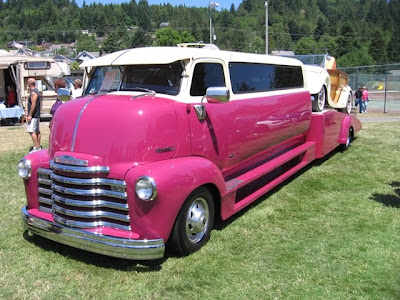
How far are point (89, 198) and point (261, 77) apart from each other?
326 centimetres

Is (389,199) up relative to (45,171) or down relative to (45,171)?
down

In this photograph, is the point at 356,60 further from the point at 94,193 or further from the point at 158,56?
the point at 94,193

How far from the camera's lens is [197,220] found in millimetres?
4316

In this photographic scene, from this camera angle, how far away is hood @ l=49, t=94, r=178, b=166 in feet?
12.9

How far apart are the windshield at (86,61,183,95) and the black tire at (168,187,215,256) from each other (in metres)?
1.18

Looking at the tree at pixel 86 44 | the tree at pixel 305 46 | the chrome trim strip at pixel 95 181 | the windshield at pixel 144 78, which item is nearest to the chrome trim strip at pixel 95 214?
the chrome trim strip at pixel 95 181

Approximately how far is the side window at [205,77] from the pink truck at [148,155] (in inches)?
0.5

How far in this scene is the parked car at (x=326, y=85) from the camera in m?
8.45

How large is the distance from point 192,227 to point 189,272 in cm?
50

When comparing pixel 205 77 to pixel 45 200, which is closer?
pixel 45 200

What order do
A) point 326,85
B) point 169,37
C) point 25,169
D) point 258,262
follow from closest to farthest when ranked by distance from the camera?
1. point 258,262
2. point 25,169
3. point 326,85
4. point 169,37

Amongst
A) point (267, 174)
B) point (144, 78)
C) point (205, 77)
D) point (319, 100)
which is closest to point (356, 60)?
point (319, 100)

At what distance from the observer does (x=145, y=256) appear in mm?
3738

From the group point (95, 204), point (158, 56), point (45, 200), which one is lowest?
point (45, 200)
